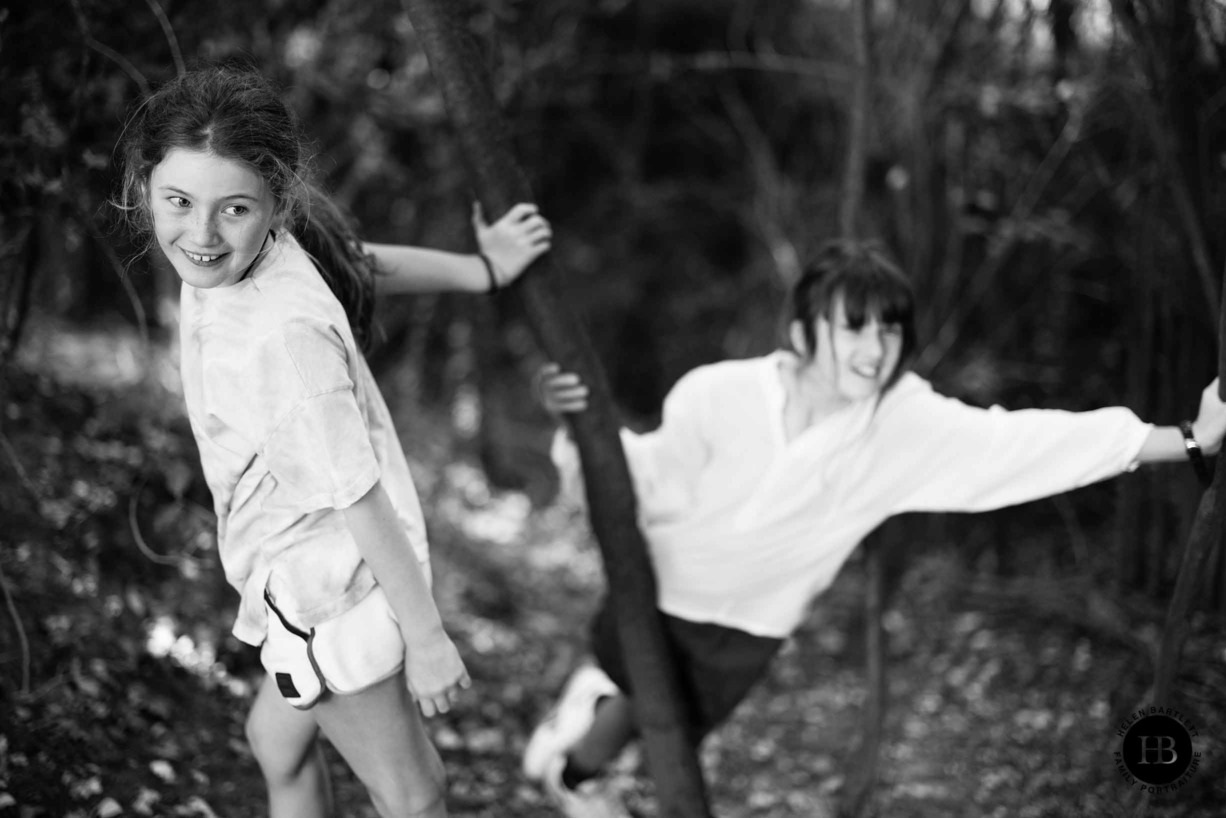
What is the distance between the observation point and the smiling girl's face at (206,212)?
1450 millimetres

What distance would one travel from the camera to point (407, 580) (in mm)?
1548

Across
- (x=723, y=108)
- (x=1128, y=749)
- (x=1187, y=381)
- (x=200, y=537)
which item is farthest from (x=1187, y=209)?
(x=723, y=108)

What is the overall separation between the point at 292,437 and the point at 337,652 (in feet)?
1.16

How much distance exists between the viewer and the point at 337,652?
157 centimetres

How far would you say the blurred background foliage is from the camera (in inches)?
96.0

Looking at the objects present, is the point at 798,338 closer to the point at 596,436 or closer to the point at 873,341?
the point at 873,341

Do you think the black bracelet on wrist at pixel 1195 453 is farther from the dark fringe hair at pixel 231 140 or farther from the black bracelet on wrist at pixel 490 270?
the dark fringe hair at pixel 231 140

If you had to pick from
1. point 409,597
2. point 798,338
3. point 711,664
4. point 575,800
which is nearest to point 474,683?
point 575,800

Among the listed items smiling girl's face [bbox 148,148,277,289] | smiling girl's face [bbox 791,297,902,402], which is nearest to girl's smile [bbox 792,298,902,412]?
smiling girl's face [bbox 791,297,902,402]

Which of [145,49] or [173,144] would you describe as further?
[145,49]

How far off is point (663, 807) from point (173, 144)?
1.69 m

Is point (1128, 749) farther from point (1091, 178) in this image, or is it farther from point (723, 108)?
point (723, 108)

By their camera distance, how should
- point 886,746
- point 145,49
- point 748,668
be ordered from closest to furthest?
point 748,668 < point 145,49 < point 886,746

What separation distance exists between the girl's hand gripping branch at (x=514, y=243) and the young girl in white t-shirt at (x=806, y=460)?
23 cm
